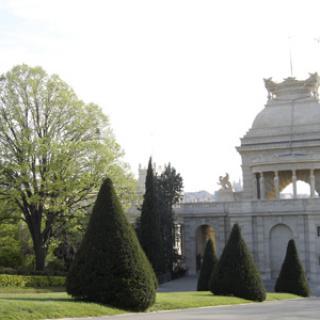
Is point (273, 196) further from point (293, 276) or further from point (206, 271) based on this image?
point (206, 271)

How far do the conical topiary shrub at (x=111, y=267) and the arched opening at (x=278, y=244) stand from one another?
35682 mm

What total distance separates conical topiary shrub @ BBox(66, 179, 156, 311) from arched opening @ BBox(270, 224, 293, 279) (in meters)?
35.7

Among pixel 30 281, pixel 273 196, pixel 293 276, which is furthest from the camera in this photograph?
pixel 273 196

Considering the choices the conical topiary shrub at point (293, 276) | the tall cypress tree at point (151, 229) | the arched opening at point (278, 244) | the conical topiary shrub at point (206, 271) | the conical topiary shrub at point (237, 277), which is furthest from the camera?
the arched opening at point (278, 244)

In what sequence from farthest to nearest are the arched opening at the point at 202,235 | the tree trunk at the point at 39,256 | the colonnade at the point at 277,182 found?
the arched opening at the point at 202,235 < the colonnade at the point at 277,182 < the tree trunk at the point at 39,256

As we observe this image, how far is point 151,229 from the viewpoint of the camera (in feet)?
171

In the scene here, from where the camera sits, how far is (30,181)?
43.9 m

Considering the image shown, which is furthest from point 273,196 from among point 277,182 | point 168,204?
point 168,204

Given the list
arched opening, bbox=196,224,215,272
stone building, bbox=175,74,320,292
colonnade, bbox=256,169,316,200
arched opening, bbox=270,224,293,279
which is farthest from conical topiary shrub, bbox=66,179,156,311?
arched opening, bbox=196,224,215,272

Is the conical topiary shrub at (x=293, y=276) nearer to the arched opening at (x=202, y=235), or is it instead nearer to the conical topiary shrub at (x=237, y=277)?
the conical topiary shrub at (x=237, y=277)

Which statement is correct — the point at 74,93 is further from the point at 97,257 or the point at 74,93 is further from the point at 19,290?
the point at 97,257

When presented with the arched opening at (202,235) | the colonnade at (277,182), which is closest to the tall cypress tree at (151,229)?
the arched opening at (202,235)

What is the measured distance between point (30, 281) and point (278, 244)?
2722 cm

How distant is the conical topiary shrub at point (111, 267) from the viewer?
25.7 meters
